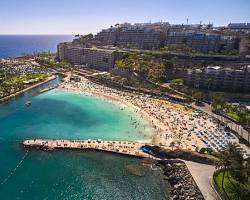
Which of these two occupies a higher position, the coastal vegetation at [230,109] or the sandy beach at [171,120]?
the coastal vegetation at [230,109]

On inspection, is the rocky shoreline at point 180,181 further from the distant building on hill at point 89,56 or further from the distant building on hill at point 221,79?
the distant building on hill at point 89,56

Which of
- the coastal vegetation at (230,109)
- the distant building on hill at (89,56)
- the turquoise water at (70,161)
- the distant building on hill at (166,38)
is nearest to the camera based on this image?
the turquoise water at (70,161)

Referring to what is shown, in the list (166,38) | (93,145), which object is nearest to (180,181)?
(93,145)

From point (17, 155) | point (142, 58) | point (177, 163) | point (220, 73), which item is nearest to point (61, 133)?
point (17, 155)

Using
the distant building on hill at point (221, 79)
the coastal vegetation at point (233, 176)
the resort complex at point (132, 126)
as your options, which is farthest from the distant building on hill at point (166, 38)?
the coastal vegetation at point (233, 176)

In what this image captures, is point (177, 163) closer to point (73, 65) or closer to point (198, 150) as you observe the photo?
point (198, 150)

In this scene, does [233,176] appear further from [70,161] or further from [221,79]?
[221,79]
